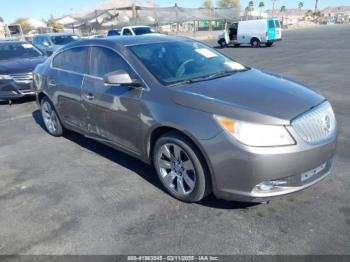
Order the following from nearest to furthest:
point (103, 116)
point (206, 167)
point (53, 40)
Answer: point (206, 167) < point (103, 116) < point (53, 40)

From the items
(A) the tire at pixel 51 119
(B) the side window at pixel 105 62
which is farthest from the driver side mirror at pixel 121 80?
(A) the tire at pixel 51 119

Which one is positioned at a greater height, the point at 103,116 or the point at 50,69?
the point at 50,69

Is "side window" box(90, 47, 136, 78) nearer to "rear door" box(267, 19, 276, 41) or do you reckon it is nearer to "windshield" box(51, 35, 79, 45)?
"windshield" box(51, 35, 79, 45)

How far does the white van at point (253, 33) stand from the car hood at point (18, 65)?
18.4 m

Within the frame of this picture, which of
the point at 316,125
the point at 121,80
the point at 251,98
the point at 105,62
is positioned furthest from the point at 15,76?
the point at 316,125

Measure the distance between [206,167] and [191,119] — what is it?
0.47 meters

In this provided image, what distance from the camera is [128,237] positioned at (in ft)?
9.42

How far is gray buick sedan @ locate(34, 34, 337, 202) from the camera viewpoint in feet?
8.89

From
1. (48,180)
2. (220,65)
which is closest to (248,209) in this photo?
(220,65)

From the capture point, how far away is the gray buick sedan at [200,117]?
2.71 metres

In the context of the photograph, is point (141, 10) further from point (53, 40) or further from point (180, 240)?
point (180, 240)

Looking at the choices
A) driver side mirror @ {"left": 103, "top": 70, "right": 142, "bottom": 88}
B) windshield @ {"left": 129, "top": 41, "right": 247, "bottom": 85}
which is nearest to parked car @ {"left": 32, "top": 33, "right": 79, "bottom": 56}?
windshield @ {"left": 129, "top": 41, "right": 247, "bottom": 85}

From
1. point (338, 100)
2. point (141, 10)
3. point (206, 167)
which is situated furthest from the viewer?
point (141, 10)

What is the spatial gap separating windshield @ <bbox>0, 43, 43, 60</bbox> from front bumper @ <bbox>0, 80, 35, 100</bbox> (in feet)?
4.52
